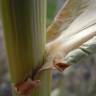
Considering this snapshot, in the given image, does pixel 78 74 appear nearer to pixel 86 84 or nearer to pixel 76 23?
pixel 86 84

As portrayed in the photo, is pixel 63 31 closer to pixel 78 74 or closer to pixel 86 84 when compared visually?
pixel 86 84

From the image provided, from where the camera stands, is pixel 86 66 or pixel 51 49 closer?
pixel 51 49

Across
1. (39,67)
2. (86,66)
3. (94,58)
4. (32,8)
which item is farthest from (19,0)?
(86,66)

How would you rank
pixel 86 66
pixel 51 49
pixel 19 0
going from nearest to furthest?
pixel 19 0 < pixel 51 49 < pixel 86 66

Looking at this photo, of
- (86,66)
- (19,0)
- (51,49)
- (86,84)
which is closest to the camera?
(19,0)

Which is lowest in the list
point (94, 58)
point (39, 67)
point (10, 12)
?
point (94, 58)

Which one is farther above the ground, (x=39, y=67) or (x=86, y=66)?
(x=39, y=67)
